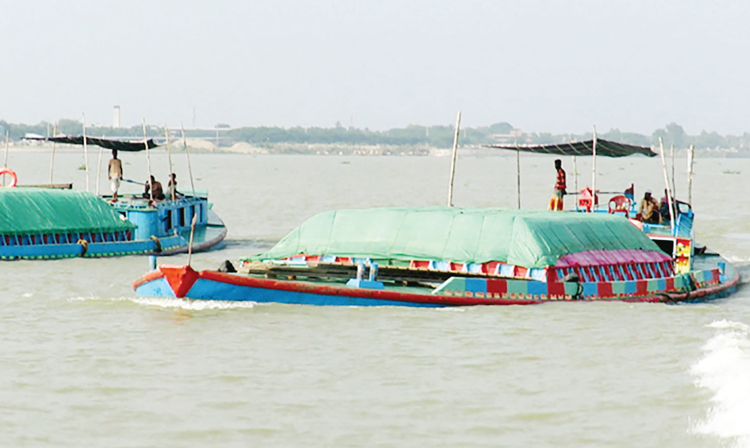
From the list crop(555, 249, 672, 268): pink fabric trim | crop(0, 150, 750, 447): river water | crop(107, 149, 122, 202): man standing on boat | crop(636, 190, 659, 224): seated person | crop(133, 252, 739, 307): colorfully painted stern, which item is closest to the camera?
crop(0, 150, 750, 447): river water

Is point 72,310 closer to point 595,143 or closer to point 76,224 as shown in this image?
point 76,224

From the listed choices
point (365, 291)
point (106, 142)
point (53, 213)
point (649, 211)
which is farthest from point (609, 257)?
point (106, 142)

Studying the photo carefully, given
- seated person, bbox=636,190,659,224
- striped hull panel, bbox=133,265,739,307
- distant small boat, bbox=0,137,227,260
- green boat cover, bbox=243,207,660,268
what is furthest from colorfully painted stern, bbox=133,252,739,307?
distant small boat, bbox=0,137,227,260

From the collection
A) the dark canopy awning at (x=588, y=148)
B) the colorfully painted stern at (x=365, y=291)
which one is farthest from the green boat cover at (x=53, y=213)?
the dark canopy awning at (x=588, y=148)

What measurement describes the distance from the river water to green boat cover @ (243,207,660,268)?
1.43 m

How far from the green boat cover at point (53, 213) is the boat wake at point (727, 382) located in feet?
63.8

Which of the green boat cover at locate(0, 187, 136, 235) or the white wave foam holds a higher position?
the green boat cover at locate(0, 187, 136, 235)

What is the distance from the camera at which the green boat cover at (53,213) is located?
31.4 m

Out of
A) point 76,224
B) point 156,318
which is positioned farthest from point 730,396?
point 76,224

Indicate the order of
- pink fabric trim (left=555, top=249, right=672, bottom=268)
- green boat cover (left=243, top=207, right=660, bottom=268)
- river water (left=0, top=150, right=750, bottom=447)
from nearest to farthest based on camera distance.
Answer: river water (left=0, top=150, right=750, bottom=447), green boat cover (left=243, top=207, right=660, bottom=268), pink fabric trim (left=555, top=249, right=672, bottom=268)

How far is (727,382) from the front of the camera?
51.2 feet

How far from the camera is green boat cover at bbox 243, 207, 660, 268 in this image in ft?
74.4

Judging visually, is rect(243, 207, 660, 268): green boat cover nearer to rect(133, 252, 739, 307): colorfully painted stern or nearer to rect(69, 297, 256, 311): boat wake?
rect(133, 252, 739, 307): colorfully painted stern

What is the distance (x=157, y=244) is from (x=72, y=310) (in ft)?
40.5
